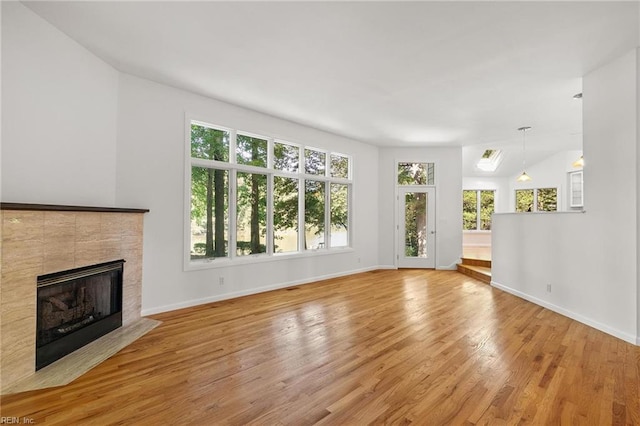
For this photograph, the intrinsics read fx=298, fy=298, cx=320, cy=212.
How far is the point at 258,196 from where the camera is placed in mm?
5078

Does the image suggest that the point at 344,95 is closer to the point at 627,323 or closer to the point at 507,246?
the point at 507,246

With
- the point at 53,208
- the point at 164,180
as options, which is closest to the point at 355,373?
the point at 53,208

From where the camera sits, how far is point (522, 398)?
2.07 meters

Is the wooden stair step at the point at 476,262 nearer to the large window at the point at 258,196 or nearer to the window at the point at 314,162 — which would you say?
the large window at the point at 258,196

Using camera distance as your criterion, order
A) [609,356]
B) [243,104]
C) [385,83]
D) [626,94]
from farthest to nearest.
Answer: [243,104] < [385,83] < [626,94] < [609,356]

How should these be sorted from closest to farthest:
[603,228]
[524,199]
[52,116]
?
[52,116] < [603,228] < [524,199]

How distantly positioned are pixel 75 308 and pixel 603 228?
558 cm

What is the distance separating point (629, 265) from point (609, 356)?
3.25ft

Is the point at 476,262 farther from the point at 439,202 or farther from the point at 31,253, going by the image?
the point at 31,253

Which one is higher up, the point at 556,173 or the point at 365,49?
the point at 365,49

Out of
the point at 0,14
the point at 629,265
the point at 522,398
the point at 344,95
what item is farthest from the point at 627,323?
the point at 0,14

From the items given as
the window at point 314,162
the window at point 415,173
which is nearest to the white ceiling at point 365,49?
the window at point 314,162

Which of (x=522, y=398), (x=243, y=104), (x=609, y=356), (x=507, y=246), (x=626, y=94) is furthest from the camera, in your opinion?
(x=507, y=246)

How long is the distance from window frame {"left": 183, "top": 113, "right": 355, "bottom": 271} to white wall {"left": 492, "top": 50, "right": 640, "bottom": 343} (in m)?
3.68
